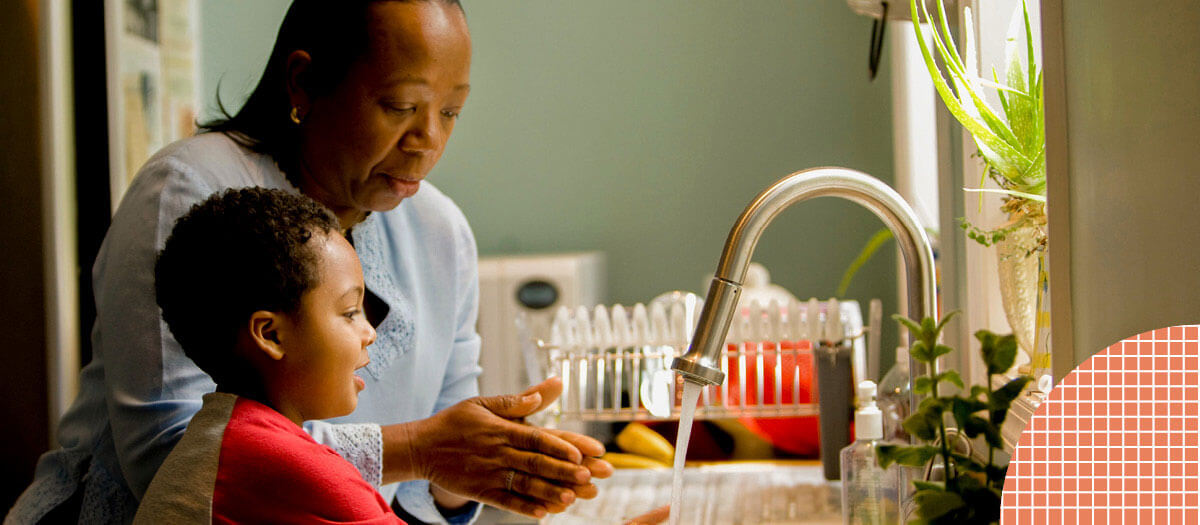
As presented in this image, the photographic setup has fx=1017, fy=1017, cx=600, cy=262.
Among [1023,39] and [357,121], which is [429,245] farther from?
[1023,39]

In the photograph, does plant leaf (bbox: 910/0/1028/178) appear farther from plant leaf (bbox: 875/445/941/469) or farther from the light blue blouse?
the light blue blouse

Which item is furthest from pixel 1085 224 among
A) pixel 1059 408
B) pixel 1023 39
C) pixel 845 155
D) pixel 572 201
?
pixel 572 201

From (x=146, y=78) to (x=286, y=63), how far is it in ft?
4.76

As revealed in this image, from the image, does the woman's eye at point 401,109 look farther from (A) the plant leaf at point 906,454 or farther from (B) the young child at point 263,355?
(A) the plant leaf at point 906,454

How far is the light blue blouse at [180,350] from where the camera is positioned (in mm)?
929

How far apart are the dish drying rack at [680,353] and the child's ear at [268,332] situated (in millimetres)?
576

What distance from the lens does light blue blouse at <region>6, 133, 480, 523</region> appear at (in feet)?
3.05

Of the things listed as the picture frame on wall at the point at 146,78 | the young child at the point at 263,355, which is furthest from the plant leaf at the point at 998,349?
the picture frame on wall at the point at 146,78

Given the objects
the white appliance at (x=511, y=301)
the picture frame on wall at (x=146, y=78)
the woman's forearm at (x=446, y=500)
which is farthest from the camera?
the white appliance at (x=511, y=301)

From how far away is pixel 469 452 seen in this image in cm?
99

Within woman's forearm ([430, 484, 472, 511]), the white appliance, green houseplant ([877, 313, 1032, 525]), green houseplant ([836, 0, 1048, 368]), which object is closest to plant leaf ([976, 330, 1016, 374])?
green houseplant ([877, 313, 1032, 525])

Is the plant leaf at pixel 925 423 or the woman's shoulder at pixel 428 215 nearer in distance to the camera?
the plant leaf at pixel 925 423
